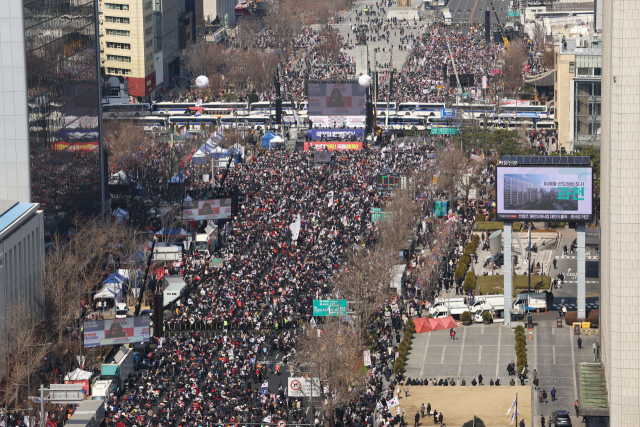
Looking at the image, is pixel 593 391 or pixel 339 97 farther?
pixel 339 97

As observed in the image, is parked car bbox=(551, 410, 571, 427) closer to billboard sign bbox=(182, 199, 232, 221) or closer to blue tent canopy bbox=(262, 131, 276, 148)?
billboard sign bbox=(182, 199, 232, 221)

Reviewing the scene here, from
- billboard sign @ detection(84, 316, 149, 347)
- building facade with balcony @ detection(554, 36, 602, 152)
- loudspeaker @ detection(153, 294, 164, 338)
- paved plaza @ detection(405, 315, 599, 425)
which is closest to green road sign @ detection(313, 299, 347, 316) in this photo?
paved plaza @ detection(405, 315, 599, 425)

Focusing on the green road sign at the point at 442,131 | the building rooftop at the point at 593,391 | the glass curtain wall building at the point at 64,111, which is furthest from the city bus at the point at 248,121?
the building rooftop at the point at 593,391

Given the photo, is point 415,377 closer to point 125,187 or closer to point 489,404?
point 489,404

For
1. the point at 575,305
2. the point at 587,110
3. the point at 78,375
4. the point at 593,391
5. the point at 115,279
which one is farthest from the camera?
the point at 587,110

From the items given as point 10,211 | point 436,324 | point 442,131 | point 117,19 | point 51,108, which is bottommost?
point 436,324

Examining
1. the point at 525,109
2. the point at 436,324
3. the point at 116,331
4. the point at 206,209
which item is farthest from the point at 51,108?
the point at 525,109

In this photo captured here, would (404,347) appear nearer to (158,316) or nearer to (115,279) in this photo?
(158,316)

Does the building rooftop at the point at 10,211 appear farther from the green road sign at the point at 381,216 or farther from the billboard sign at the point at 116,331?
the green road sign at the point at 381,216
